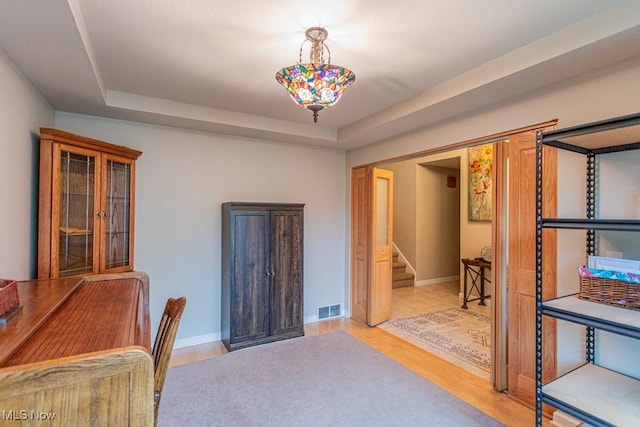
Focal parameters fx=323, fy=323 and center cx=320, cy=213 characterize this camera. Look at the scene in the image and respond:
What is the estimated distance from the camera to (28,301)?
1.46 meters

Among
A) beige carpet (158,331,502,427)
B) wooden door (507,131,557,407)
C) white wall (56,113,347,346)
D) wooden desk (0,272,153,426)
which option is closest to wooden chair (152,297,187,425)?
wooden desk (0,272,153,426)

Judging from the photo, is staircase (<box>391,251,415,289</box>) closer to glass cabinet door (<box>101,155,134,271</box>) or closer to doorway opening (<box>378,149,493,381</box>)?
doorway opening (<box>378,149,493,381</box>)

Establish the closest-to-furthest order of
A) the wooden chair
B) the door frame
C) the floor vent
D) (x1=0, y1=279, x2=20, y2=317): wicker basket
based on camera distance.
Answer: (x1=0, y1=279, x2=20, y2=317): wicker basket → the wooden chair → the door frame → the floor vent

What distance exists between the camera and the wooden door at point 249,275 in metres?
3.49

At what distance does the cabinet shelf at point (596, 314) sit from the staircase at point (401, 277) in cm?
455

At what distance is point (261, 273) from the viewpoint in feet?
11.9

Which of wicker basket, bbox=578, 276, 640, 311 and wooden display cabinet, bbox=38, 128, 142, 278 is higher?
wooden display cabinet, bbox=38, 128, 142, 278

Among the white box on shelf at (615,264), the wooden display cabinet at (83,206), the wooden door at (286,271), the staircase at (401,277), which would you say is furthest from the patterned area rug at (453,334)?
the wooden display cabinet at (83,206)

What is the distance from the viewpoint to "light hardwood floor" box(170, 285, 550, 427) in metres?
2.43

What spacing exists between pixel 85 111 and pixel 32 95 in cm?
62

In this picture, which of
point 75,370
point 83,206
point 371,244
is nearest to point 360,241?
point 371,244

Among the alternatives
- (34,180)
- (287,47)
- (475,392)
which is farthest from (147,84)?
(475,392)

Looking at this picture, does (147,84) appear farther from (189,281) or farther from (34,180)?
(189,281)

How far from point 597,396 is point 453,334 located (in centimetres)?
231
